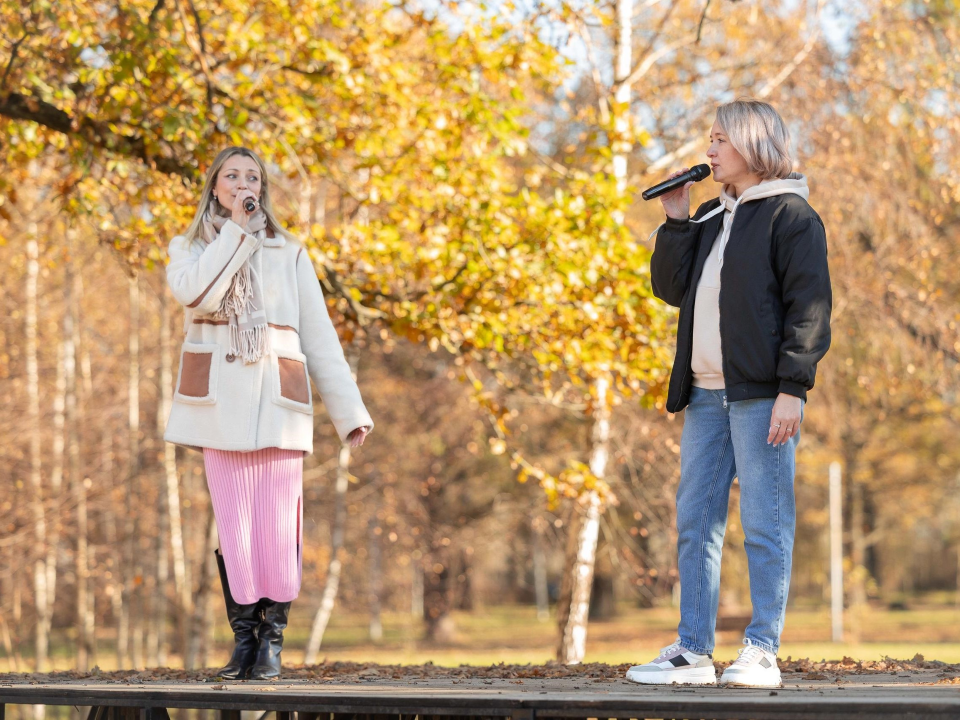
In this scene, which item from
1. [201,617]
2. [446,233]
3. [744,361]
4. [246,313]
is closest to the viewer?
[744,361]

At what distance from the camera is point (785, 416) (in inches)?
128

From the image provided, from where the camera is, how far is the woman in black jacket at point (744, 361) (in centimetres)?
330

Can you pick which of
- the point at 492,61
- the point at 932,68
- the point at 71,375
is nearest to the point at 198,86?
the point at 492,61

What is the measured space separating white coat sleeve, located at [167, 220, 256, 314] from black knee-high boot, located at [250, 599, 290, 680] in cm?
114

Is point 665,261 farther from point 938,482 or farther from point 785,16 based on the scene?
point 938,482

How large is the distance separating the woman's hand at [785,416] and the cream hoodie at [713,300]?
0.28m

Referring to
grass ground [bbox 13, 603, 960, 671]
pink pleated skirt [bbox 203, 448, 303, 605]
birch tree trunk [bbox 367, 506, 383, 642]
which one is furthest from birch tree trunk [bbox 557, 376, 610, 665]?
birch tree trunk [bbox 367, 506, 383, 642]

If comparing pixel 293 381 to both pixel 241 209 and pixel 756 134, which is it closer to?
pixel 241 209

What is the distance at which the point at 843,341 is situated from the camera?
12906 millimetres

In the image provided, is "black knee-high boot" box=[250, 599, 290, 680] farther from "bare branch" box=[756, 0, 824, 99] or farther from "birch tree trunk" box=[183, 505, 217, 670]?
"bare branch" box=[756, 0, 824, 99]

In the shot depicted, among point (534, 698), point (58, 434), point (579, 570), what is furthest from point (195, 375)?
point (58, 434)

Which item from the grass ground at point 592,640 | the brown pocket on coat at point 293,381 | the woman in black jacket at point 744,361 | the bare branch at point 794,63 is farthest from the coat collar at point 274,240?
the grass ground at point 592,640

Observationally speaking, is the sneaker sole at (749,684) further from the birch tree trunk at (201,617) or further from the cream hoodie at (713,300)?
the birch tree trunk at (201,617)

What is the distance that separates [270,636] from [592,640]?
19407 millimetres
